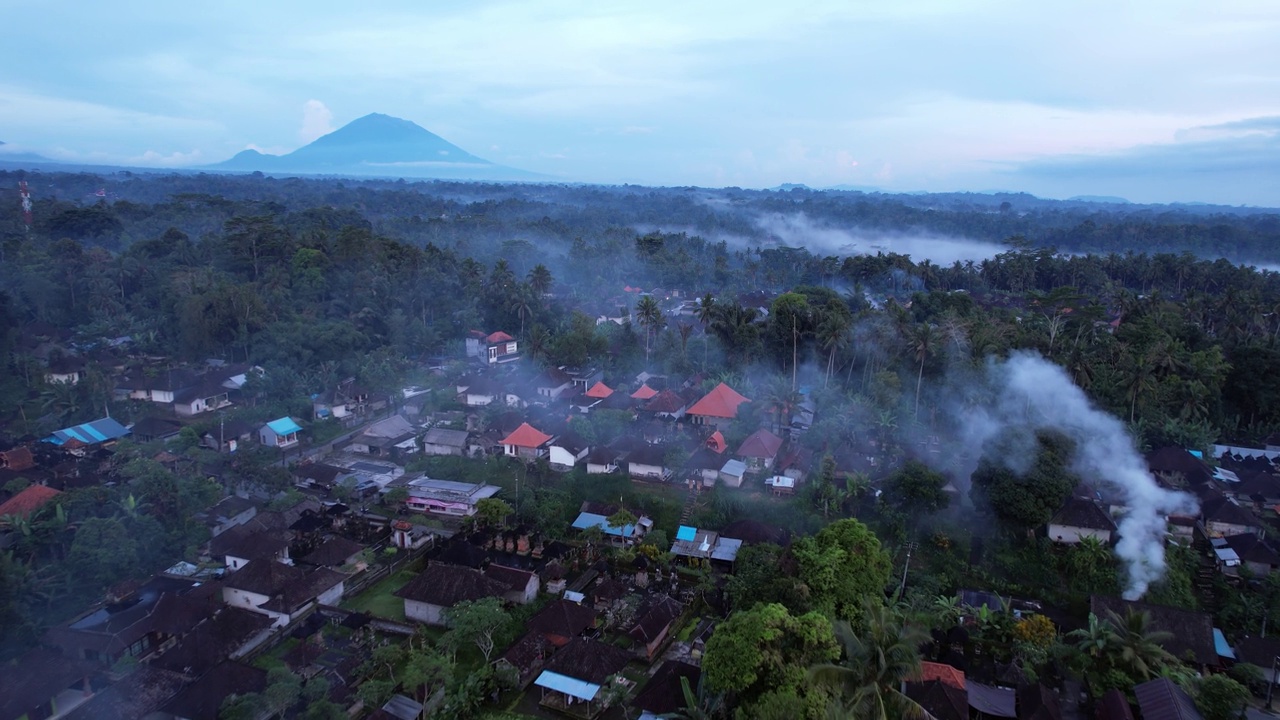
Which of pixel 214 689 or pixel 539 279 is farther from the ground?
pixel 539 279

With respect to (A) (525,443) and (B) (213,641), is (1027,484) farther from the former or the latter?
(B) (213,641)

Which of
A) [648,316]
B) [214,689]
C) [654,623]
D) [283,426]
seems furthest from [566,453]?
[214,689]

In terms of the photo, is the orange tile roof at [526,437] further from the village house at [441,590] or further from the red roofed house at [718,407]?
the village house at [441,590]

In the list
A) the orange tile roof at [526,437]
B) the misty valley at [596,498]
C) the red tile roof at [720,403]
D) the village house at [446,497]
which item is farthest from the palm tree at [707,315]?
the village house at [446,497]

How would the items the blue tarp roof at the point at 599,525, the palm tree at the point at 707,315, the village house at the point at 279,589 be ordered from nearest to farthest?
the village house at the point at 279,589 → the blue tarp roof at the point at 599,525 → the palm tree at the point at 707,315

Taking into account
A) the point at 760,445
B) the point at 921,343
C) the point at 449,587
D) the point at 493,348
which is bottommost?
the point at 449,587

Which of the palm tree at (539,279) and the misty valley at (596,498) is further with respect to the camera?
the palm tree at (539,279)
